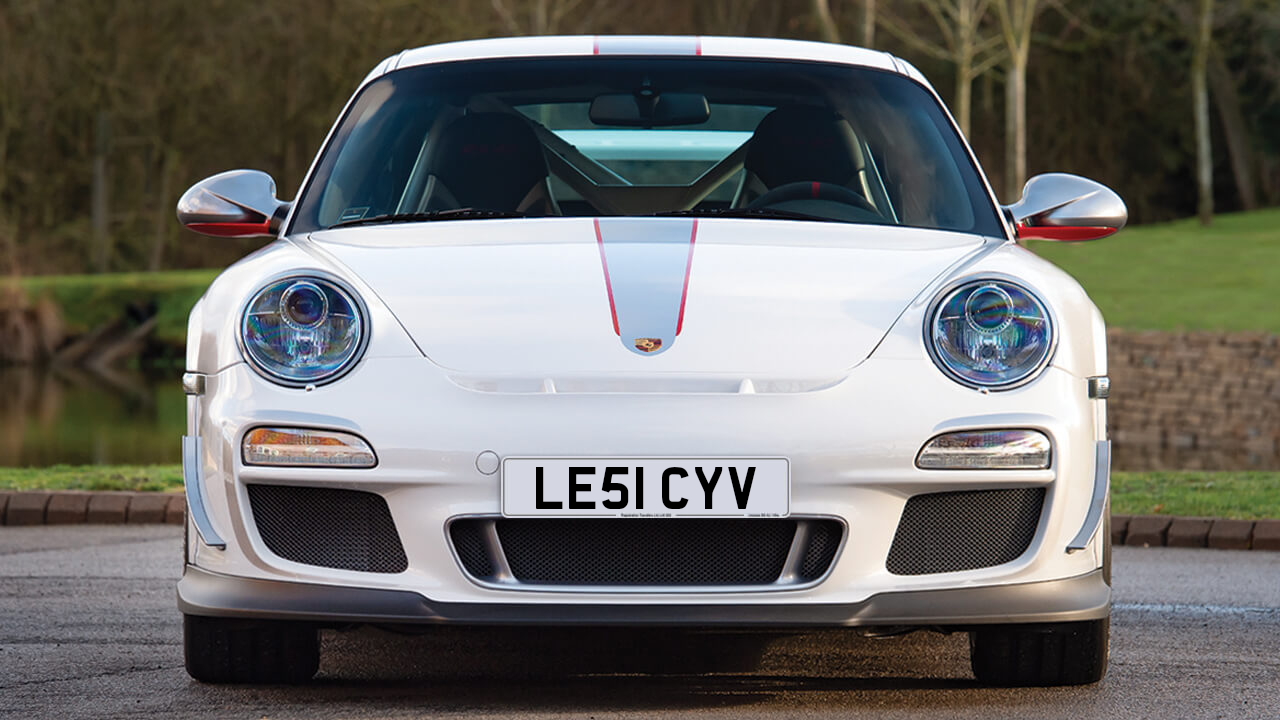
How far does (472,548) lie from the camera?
3.37 m

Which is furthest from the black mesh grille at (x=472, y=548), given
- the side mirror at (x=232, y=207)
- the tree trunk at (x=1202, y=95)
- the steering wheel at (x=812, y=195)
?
the tree trunk at (x=1202, y=95)

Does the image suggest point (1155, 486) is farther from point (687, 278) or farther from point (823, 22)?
point (823, 22)

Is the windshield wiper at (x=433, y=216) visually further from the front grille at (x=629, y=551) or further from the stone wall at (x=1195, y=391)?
the stone wall at (x=1195, y=391)

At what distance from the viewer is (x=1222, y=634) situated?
16.0 ft

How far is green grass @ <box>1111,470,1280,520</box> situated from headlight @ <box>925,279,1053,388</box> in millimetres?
4396

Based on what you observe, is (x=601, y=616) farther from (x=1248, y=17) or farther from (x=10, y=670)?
(x=1248, y=17)

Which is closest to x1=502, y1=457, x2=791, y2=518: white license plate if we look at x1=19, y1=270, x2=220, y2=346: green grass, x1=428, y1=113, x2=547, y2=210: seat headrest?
x1=428, y1=113, x2=547, y2=210: seat headrest

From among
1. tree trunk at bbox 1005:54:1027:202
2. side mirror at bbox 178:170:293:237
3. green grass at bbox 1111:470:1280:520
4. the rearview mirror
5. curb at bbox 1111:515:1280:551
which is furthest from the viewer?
tree trunk at bbox 1005:54:1027:202

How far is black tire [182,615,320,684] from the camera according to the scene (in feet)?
12.4

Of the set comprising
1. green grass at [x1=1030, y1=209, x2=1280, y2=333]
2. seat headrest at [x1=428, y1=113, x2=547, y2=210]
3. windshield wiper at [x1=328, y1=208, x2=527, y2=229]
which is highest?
seat headrest at [x1=428, y1=113, x2=547, y2=210]

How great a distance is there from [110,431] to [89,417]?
6.52ft

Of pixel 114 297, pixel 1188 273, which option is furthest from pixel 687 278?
pixel 114 297

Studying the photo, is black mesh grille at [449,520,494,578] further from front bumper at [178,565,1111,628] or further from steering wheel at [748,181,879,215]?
steering wheel at [748,181,879,215]

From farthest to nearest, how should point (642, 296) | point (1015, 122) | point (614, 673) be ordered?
point (1015, 122) → point (614, 673) → point (642, 296)
